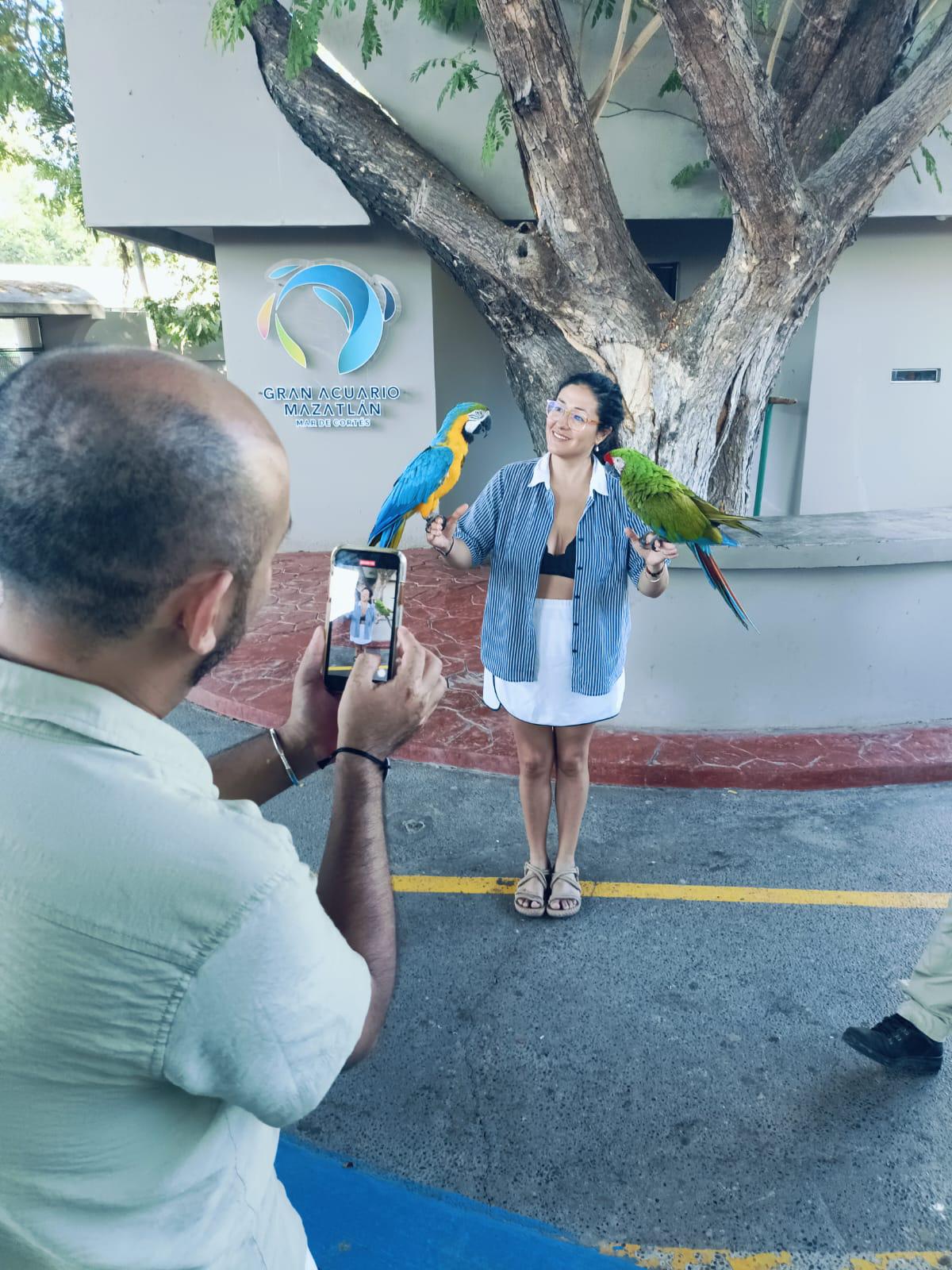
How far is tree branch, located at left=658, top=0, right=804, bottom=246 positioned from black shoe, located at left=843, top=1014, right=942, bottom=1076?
4190mm

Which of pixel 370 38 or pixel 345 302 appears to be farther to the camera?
pixel 345 302

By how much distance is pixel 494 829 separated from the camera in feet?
13.6

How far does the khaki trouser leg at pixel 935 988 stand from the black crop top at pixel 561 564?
1.60 metres

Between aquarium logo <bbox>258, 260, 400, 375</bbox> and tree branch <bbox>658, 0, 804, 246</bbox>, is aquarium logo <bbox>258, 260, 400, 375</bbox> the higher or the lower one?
the lower one

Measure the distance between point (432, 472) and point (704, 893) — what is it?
2.02 meters

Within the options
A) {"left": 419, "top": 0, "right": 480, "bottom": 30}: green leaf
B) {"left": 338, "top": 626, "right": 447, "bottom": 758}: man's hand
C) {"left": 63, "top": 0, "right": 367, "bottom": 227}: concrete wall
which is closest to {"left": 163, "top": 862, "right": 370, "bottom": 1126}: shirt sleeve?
{"left": 338, "top": 626, "right": 447, "bottom": 758}: man's hand

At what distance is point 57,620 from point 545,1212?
82.6 inches

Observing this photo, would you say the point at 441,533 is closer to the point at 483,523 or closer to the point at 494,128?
the point at 483,523

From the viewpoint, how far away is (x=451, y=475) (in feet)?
11.4

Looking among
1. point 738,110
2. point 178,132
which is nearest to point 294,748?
point 738,110

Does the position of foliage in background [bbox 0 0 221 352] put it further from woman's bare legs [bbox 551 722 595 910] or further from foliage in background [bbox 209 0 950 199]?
woman's bare legs [bbox 551 722 595 910]

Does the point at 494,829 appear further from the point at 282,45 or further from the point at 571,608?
the point at 282,45

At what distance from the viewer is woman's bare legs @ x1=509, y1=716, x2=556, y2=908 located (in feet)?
11.0

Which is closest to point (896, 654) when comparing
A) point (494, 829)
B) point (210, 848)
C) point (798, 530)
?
point (798, 530)
